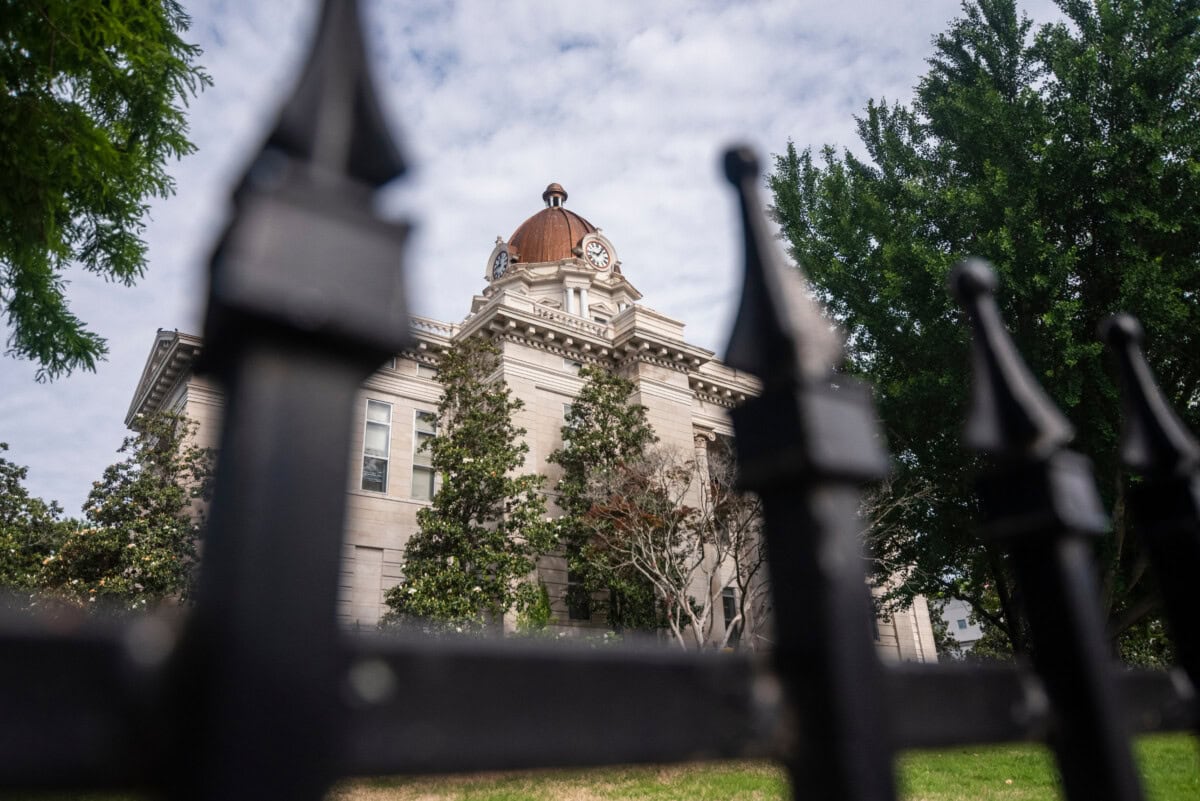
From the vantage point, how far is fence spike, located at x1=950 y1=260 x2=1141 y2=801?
1.20m

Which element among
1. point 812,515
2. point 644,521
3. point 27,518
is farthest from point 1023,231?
point 27,518

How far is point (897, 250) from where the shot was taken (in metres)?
11.9

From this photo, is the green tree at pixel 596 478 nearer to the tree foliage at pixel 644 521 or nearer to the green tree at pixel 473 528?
the tree foliage at pixel 644 521

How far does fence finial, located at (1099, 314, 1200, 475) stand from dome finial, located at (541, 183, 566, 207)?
45497mm

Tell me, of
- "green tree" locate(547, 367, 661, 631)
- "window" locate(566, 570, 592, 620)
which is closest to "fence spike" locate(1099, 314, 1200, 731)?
"green tree" locate(547, 367, 661, 631)

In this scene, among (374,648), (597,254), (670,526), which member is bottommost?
(374,648)

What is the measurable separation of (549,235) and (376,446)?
72.6ft

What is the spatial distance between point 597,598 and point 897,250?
477 inches

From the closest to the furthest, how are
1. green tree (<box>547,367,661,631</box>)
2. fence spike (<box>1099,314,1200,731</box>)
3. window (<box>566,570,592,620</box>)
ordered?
fence spike (<box>1099,314,1200,731</box>) < green tree (<box>547,367,661,631</box>) < window (<box>566,570,592,620</box>)

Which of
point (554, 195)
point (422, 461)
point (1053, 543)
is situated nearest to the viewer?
point (1053, 543)

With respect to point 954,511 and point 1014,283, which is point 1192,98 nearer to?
point 1014,283

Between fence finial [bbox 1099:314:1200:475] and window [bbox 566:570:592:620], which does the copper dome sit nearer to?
window [bbox 566:570:592:620]

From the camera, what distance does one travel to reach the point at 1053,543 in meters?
1.29

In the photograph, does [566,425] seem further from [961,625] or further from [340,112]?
[961,625]
